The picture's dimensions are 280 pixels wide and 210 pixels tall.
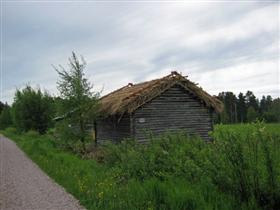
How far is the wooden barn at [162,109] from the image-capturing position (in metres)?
21.9

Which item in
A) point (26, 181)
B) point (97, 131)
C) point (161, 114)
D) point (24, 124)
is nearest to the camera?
point (26, 181)

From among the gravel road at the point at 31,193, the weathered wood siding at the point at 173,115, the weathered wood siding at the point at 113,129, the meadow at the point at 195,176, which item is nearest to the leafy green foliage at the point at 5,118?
the weathered wood siding at the point at 113,129

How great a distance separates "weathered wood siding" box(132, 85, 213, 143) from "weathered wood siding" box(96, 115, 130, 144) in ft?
3.00

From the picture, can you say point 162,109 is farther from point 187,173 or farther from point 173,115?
point 187,173

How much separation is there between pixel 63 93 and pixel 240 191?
53.0 ft

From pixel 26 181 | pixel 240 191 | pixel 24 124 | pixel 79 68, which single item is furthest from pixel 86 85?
pixel 24 124

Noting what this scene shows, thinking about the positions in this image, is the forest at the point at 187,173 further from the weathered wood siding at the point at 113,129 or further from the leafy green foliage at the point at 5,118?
the leafy green foliage at the point at 5,118

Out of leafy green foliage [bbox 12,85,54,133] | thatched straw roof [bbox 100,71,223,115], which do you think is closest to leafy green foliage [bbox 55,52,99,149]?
thatched straw roof [bbox 100,71,223,115]

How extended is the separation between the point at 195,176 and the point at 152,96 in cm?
1312

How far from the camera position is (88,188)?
1075 centimetres

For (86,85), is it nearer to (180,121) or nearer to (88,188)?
(180,121)

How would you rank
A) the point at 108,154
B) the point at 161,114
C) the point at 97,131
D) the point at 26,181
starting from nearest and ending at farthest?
the point at 26,181 < the point at 108,154 < the point at 161,114 < the point at 97,131

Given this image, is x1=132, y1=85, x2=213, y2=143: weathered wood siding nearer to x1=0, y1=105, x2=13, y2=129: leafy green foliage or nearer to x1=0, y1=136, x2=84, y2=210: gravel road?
x1=0, y1=136, x2=84, y2=210: gravel road

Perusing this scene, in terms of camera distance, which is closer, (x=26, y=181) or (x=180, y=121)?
(x=26, y=181)
